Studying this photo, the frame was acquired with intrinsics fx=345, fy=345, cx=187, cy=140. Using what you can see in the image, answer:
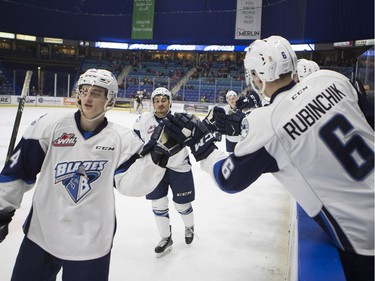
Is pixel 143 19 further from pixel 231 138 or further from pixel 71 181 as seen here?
pixel 71 181

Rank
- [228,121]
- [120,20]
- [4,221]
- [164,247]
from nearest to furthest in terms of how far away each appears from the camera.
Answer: [4,221], [228,121], [164,247], [120,20]

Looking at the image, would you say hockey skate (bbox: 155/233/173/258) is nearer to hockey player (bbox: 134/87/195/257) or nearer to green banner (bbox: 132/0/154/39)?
hockey player (bbox: 134/87/195/257)

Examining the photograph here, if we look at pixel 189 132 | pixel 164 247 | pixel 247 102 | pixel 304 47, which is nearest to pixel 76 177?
Answer: pixel 189 132

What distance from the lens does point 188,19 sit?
23219 mm

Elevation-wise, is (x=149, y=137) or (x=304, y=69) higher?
(x=304, y=69)

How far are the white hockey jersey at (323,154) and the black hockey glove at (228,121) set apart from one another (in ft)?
1.52

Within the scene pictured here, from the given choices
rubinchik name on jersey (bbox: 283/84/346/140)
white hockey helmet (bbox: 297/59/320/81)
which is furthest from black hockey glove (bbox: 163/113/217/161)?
white hockey helmet (bbox: 297/59/320/81)

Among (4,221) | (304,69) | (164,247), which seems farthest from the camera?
(304,69)

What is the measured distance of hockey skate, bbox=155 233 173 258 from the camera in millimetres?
3160

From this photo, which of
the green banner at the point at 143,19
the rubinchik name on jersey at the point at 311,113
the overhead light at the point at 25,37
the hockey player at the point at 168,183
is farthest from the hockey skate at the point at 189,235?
the overhead light at the point at 25,37

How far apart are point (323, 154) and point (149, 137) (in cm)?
237

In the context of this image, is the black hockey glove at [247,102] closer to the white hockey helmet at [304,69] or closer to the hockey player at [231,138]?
the hockey player at [231,138]

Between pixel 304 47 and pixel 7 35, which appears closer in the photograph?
pixel 304 47

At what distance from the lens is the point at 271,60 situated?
1.61 meters
